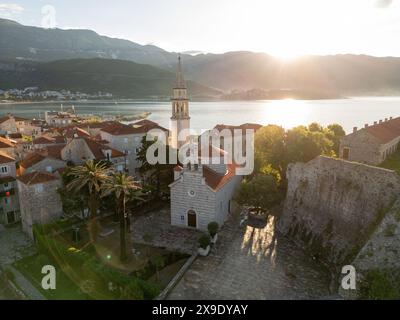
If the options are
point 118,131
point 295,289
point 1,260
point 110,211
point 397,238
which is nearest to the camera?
point 397,238

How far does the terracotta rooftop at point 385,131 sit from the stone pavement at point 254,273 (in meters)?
14.5

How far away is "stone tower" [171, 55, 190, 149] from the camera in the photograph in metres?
50.6

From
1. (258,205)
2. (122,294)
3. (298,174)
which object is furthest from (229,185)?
(122,294)

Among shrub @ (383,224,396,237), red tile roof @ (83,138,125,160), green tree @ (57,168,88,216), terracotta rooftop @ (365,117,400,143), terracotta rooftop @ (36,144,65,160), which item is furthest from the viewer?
terracotta rooftop @ (36,144,65,160)

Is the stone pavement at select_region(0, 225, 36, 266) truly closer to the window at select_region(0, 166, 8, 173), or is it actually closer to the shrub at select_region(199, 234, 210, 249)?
the window at select_region(0, 166, 8, 173)

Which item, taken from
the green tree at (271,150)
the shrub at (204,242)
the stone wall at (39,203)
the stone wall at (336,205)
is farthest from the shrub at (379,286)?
the stone wall at (39,203)

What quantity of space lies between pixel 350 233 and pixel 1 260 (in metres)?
29.5

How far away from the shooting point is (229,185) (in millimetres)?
35812

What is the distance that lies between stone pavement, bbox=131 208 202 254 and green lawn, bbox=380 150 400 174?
1853 centimetres

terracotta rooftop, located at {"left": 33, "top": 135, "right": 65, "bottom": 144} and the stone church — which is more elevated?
terracotta rooftop, located at {"left": 33, "top": 135, "right": 65, "bottom": 144}

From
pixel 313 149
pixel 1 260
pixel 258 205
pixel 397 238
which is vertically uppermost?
pixel 313 149

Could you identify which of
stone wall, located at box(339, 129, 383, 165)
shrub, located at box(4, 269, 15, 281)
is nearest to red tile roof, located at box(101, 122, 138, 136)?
shrub, located at box(4, 269, 15, 281)

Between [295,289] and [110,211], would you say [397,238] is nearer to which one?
[295,289]

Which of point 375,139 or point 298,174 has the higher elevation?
point 375,139
